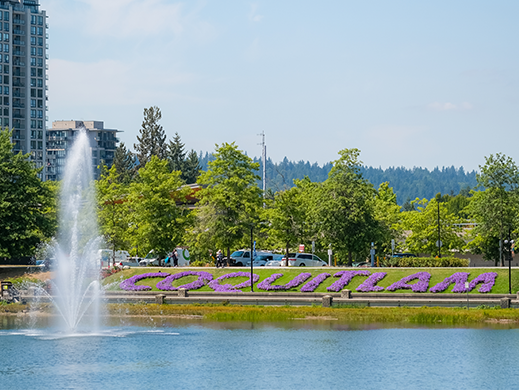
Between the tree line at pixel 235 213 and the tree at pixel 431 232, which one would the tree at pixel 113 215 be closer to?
the tree line at pixel 235 213

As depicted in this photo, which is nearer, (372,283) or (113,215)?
(372,283)

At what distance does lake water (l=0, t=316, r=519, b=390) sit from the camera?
109 feet

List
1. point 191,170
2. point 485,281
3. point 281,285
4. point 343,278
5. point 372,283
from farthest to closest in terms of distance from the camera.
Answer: point 191,170, point 281,285, point 343,278, point 372,283, point 485,281

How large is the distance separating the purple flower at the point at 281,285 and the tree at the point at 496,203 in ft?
68.5

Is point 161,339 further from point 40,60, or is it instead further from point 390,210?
point 40,60

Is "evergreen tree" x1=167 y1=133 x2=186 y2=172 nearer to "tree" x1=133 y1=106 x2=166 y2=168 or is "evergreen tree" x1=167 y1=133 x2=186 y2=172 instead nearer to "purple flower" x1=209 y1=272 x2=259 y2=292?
"tree" x1=133 y1=106 x2=166 y2=168

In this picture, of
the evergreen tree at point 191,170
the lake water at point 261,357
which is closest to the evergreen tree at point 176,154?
the evergreen tree at point 191,170

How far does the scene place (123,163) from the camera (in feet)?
552

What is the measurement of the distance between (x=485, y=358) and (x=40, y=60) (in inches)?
6942

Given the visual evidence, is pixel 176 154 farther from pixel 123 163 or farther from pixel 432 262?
pixel 432 262

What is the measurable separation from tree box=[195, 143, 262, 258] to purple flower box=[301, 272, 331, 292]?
1274 centimetres

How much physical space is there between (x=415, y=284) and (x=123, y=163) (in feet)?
383

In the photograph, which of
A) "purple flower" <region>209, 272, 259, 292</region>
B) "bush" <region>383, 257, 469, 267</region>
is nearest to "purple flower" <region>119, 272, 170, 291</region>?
"purple flower" <region>209, 272, 259, 292</region>

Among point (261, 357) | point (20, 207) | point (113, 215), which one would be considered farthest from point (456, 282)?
point (20, 207)
